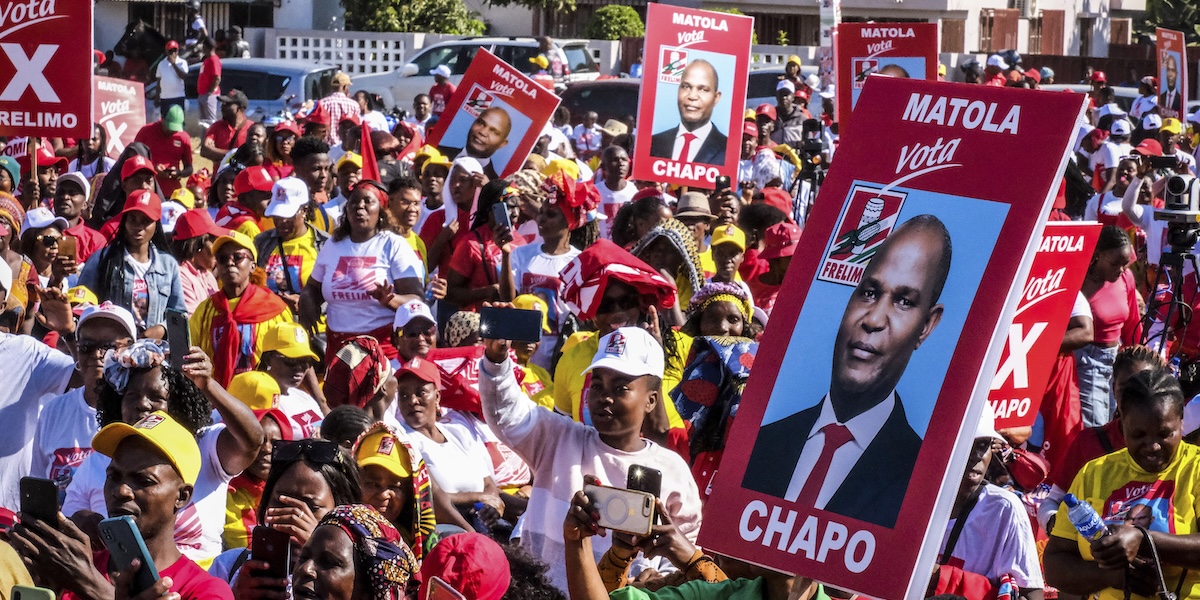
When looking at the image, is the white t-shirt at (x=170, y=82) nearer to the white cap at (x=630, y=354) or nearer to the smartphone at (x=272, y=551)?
the white cap at (x=630, y=354)

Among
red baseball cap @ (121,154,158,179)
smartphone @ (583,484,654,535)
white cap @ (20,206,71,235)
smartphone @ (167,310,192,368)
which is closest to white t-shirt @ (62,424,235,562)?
smartphone @ (167,310,192,368)

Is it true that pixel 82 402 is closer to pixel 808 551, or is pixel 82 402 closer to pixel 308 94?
pixel 808 551

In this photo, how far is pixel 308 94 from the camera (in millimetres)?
24156

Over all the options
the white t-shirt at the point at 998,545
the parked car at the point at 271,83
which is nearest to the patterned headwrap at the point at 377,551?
the white t-shirt at the point at 998,545

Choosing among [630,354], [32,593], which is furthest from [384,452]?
[32,593]

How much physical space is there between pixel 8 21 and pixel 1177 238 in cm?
600

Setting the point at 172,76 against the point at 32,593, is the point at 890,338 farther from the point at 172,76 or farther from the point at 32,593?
the point at 172,76

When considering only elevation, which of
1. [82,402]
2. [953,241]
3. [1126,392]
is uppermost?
[953,241]

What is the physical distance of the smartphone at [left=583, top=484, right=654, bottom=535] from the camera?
3545mm

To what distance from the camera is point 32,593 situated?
2.84 meters

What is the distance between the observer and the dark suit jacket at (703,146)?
1045 cm

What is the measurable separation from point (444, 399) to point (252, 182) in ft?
12.8

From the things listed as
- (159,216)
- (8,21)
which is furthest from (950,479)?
(8,21)

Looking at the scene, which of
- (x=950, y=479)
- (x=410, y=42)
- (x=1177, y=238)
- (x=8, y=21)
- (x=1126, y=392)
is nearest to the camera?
(x=950, y=479)
